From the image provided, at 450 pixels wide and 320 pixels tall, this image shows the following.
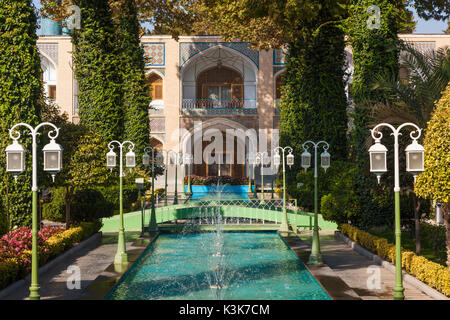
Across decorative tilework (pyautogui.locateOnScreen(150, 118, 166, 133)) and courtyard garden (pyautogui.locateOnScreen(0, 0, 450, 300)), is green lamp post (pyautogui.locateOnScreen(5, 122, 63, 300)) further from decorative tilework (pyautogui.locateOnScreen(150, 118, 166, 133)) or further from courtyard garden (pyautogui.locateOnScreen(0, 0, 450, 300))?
decorative tilework (pyautogui.locateOnScreen(150, 118, 166, 133))

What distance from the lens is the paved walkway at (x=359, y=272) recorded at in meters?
9.34

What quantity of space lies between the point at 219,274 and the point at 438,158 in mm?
5426

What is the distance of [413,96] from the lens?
1204cm

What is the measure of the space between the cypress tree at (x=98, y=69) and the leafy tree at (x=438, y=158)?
39.3ft

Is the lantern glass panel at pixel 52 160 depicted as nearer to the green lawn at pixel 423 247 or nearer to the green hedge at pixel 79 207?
the green lawn at pixel 423 247

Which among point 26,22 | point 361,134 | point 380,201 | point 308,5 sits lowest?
point 380,201

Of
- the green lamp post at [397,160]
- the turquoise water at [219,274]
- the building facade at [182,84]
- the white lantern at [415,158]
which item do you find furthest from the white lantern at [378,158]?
the building facade at [182,84]

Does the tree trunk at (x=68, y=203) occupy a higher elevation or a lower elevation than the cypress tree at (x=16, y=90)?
lower

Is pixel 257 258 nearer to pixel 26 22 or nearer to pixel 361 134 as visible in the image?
pixel 361 134

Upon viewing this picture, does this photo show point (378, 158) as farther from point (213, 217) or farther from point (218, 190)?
point (218, 190)

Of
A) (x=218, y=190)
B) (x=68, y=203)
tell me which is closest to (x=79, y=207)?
(x=68, y=203)

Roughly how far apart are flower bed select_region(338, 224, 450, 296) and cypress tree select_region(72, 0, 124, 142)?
9.11 m

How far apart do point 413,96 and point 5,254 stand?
9.38m
